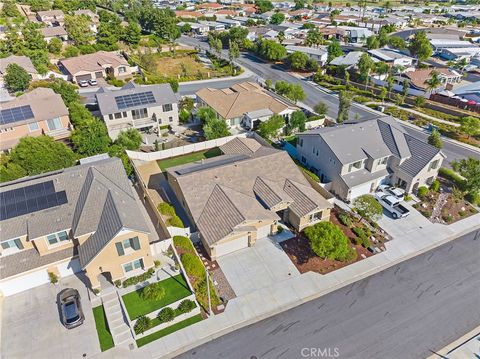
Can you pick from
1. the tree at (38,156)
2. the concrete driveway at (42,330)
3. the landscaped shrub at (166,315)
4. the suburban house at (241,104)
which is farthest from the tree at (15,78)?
the landscaped shrub at (166,315)

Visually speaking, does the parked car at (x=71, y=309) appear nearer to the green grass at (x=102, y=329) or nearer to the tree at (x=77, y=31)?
the green grass at (x=102, y=329)

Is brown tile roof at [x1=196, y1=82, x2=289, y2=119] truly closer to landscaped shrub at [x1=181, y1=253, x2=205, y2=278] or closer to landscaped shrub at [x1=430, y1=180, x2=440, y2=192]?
landscaped shrub at [x1=430, y1=180, x2=440, y2=192]

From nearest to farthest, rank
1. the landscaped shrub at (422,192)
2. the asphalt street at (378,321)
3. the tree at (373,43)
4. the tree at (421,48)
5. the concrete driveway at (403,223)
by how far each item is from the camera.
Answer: the asphalt street at (378,321)
the concrete driveway at (403,223)
the landscaped shrub at (422,192)
the tree at (421,48)
the tree at (373,43)

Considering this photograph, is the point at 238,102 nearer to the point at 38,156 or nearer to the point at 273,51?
the point at 38,156

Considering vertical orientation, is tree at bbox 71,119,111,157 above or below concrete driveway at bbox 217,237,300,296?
above

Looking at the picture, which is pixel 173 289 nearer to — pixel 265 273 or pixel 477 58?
pixel 265 273

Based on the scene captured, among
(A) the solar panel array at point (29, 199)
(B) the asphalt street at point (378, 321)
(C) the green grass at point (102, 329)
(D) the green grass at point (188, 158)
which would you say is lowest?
(B) the asphalt street at point (378, 321)

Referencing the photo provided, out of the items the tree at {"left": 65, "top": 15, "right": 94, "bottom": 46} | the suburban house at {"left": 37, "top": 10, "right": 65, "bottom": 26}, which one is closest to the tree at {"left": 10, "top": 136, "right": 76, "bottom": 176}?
the tree at {"left": 65, "top": 15, "right": 94, "bottom": 46}
